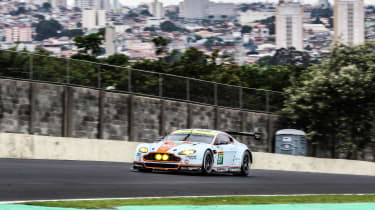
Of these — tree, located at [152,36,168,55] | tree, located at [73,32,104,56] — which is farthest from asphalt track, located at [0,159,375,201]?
tree, located at [152,36,168,55]

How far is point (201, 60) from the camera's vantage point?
7175 centimetres

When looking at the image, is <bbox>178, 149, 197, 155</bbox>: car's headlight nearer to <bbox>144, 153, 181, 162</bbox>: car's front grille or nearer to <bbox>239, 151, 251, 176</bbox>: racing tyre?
<bbox>144, 153, 181, 162</bbox>: car's front grille

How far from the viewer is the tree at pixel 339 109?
40531 millimetres

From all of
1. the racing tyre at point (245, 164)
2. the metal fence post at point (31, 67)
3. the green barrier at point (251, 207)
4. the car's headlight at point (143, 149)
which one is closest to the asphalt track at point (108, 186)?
the car's headlight at point (143, 149)

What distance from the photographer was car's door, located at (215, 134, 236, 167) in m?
19.0

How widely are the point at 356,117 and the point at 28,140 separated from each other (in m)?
23.3

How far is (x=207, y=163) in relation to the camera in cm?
1838

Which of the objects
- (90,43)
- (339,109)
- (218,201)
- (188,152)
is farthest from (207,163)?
(90,43)

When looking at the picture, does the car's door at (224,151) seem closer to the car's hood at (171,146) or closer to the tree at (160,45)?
the car's hood at (171,146)

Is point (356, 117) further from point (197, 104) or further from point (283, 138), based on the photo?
point (197, 104)

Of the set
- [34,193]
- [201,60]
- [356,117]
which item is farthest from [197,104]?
[201,60]

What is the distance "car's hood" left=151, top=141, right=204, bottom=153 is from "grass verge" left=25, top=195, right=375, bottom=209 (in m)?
4.58

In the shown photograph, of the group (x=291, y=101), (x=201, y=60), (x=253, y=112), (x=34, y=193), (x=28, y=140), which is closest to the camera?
(x=34, y=193)

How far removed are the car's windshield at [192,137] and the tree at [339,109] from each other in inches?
843
